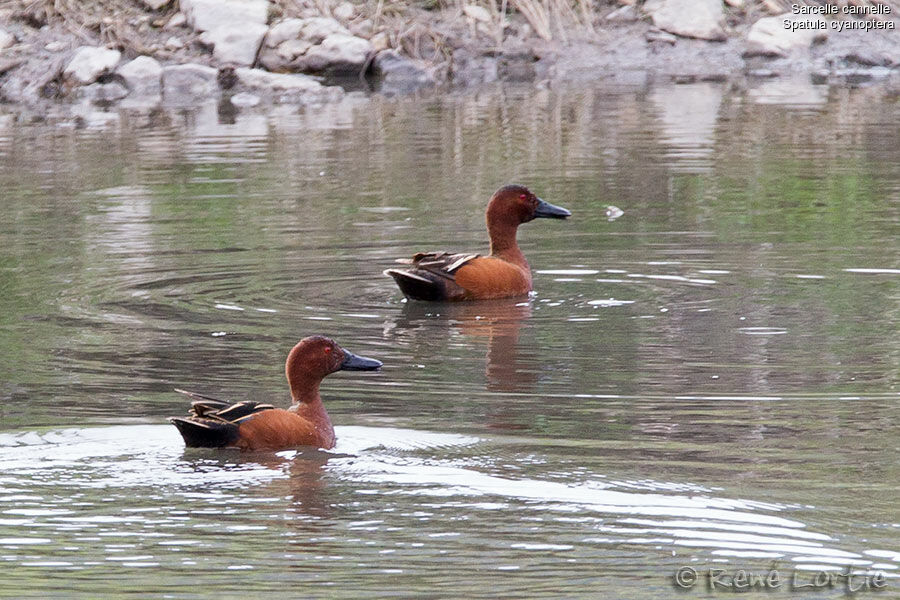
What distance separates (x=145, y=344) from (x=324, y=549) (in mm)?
4109

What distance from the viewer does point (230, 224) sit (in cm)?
1435

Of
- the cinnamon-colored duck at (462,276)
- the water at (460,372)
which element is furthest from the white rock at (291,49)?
the cinnamon-colored duck at (462,276)

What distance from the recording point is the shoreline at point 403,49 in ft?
88.9

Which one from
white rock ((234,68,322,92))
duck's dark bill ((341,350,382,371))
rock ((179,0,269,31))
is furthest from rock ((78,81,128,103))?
duck's dark bill ((341,350,382,371))

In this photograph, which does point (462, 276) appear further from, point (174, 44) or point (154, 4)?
point (154, 4)

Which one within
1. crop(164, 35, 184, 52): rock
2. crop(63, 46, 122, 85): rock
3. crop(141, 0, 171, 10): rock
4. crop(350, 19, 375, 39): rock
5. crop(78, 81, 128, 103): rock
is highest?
crop(141, 0, 171, 10): rock

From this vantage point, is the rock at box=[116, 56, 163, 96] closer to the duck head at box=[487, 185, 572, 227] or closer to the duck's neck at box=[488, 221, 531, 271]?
the duck head at box=[487, 185, 572, 227]

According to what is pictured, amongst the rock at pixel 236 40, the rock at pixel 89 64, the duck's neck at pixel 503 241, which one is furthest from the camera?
the rock at pixel 236 40

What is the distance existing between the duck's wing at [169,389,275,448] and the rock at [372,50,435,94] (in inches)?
832

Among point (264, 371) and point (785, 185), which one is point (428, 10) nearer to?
point (785, 185)

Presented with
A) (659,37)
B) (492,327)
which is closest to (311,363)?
(492,327)

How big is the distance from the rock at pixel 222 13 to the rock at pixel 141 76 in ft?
3.57

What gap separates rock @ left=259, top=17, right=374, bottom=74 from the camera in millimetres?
27641

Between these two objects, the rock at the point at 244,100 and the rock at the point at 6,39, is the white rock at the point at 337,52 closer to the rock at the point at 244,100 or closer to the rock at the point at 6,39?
the rock at the point at 244,100
